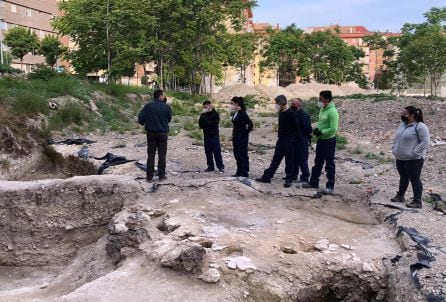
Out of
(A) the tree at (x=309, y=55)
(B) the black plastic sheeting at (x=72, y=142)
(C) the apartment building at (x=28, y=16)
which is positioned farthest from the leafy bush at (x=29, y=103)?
(C) the apartment building at (x=28, y=16)

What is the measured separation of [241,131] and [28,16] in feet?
186

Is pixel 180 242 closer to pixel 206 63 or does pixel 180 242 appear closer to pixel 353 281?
pixel 353 281

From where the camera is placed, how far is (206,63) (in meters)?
30.6

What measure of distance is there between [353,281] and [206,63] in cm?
2619

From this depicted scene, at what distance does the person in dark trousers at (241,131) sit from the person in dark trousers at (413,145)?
2.85 metres

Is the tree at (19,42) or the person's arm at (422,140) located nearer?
the person's arm at (422,140)

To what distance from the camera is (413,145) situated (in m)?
7.14

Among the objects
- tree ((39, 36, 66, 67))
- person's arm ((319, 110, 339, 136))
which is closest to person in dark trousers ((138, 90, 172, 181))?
person's arm ((319, 110, 339, 136))

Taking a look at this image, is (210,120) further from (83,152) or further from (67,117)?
(67,117)

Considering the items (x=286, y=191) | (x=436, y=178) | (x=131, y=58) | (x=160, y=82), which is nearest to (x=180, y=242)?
(x=286, y=191)

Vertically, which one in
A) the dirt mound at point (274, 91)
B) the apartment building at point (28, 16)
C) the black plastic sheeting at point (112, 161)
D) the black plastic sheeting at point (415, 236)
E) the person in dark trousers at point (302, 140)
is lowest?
the black plastic sheeting at point (415, 236)

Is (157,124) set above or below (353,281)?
above

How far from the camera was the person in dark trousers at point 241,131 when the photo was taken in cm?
905

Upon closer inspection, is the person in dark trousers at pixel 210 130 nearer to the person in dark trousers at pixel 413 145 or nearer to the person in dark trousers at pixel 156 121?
the person in dark trousers at pixel 156 121
